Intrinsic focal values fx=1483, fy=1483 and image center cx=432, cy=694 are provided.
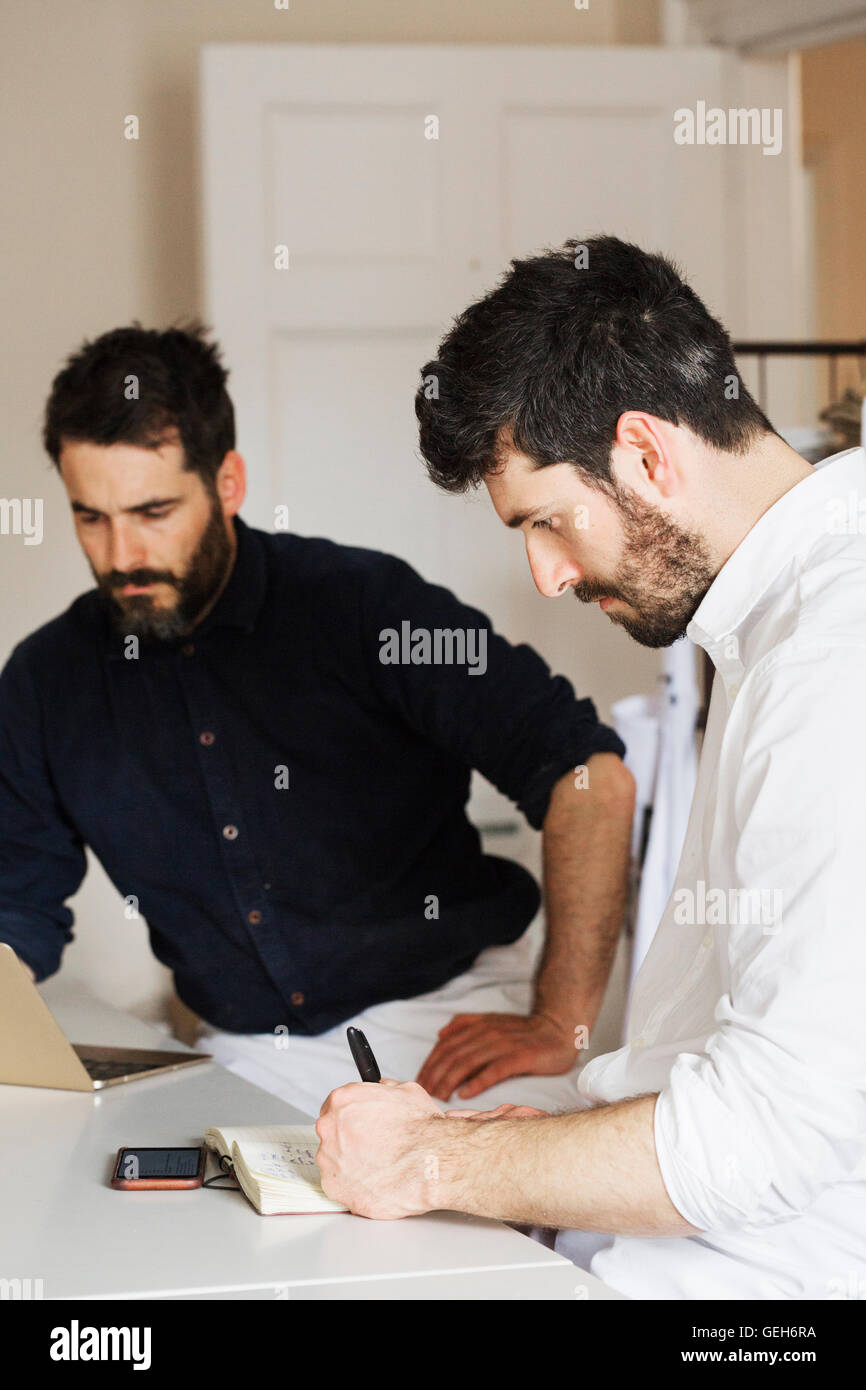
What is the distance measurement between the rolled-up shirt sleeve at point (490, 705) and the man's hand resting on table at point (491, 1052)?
258mm

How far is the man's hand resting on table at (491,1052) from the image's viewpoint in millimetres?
1773

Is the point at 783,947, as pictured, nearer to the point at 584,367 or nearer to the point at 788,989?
the point at 788,989

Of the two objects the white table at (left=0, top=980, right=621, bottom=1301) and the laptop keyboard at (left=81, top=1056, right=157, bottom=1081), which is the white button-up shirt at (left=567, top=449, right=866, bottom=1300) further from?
the laptop keyboard at (left=81, top=1056, right=157, bottom=1081)

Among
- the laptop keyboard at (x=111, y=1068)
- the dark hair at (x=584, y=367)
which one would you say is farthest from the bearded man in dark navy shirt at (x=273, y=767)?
the dark hair at (x=584, y=367)

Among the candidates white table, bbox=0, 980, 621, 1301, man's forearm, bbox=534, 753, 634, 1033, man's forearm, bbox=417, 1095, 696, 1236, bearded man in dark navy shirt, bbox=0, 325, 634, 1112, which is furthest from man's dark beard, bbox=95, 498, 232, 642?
man's forearm, bbox=417, 1095, 696, 1236

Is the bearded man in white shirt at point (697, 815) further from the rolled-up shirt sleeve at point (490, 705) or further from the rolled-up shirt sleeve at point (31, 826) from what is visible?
the rolled-up shirt sleeve at point (31, 826)

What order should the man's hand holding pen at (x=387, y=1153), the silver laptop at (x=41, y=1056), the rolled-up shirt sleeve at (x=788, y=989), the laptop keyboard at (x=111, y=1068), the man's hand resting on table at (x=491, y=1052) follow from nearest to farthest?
the rolled-up shirt sleeve at (x=788, y=989) → the man's hand holding pen at (x=387, y=1153) → the silver laptop at (x=41, y=1056) → the laptop keyboard at (x=111, y=1068) → the man's hand resting on table at (x=491, y=1052)

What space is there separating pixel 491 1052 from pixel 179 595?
2.40 ft

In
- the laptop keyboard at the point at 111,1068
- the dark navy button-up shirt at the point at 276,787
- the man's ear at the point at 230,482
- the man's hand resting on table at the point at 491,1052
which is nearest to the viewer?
the laptop keyboard at the point at 111,1068

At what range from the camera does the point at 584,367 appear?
1.18 metres

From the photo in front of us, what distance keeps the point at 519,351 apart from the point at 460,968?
109cm

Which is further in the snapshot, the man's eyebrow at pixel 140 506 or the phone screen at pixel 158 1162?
the man's eyebrow at pixel 140 506

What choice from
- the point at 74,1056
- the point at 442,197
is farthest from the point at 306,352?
the point at 74,1056

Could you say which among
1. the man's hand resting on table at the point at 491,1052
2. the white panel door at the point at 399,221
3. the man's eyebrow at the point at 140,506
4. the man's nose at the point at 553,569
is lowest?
the man's hand resting on table at the point at 491,1052
